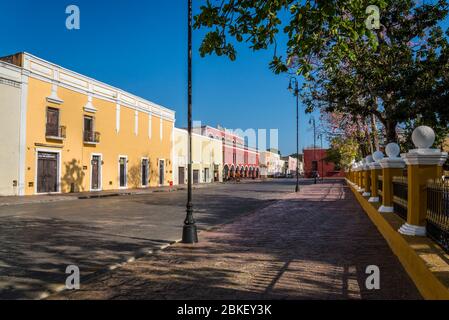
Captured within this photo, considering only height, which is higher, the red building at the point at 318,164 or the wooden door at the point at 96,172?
the red building at the point at 318,164

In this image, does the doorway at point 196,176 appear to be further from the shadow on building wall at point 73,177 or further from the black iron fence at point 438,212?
the black iron fence at point 438,212

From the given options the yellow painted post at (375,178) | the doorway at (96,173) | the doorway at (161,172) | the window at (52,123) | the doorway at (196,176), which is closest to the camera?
the yellow painted post at (375,178)

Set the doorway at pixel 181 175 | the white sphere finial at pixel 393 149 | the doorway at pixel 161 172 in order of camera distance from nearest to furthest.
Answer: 1. the white sphere finial at pixel 393 149
2. the doorway at pixel 161 172
3. the doorway at pixel 181 175

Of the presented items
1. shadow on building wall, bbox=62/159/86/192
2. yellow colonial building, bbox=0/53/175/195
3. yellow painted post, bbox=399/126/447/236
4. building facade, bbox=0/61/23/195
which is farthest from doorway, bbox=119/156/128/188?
yellow painted post, bbox=399/126/447/236

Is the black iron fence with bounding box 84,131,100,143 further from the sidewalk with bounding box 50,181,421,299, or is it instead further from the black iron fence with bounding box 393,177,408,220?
the black iron fence with bounding box 393,177,408,220

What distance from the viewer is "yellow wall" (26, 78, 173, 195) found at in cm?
2459

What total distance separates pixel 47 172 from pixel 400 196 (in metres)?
23.1

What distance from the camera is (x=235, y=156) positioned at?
234 ft

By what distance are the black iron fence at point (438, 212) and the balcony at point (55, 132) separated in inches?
961

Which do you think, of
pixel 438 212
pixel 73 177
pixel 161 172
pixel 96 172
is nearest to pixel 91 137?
pixel 96 172

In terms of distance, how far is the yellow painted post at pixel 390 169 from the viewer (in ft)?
29.2

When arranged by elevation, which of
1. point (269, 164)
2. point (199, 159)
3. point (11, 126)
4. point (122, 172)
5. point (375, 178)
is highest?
point (269, 164)

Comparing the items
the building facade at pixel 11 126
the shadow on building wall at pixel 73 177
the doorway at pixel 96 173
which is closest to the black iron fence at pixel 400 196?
the building facade at pixel 11 126

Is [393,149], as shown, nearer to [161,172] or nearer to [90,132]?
[90,132]
